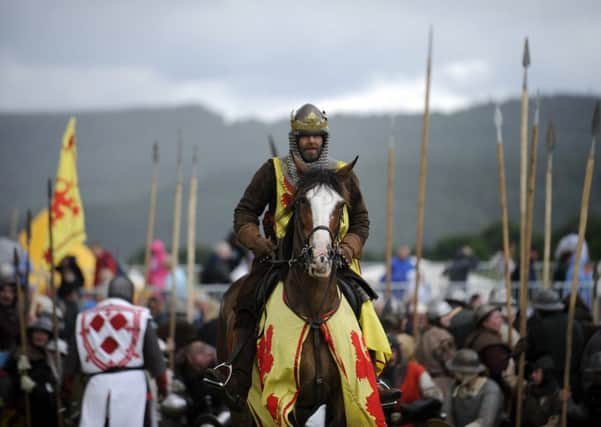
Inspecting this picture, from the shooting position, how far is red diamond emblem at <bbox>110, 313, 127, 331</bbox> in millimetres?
11469

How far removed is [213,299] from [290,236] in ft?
31.6

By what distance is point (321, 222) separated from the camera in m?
8.80

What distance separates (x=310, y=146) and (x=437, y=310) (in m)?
5.21

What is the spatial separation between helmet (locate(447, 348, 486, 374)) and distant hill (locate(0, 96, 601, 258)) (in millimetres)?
20634

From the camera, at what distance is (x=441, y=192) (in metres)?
37.2

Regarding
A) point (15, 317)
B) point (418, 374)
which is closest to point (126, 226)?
point (15, 317)

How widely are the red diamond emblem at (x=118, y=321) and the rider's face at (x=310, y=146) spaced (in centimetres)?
272

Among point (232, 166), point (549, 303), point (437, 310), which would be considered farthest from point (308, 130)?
point (232, 166)

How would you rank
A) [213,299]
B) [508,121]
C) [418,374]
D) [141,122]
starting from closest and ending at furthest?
[418,374], [213,299], [508,121], [141,122]

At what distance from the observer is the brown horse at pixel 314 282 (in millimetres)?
8883

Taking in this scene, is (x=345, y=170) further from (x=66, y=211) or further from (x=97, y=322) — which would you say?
(x=66, y=211)

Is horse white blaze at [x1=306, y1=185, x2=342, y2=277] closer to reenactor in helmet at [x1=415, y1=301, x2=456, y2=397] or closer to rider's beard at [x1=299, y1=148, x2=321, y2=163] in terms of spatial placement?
rider's beard at [x1=299, y1=148, x2=321, y2=163]

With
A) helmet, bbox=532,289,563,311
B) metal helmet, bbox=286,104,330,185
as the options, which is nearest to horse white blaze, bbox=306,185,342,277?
metal helmet, bbox=286,104,330,185

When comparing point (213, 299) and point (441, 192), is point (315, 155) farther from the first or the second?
point (441, 192)
